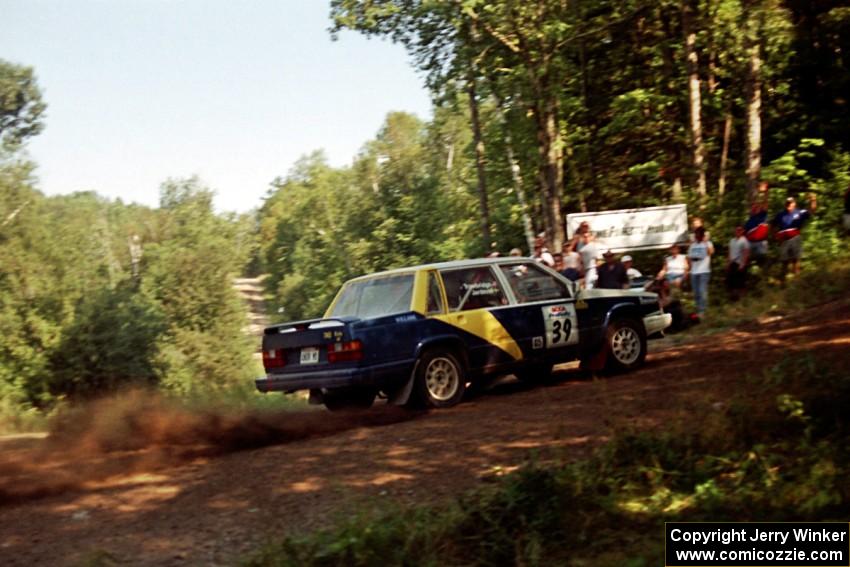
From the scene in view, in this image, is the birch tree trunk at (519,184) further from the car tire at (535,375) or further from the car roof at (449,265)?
the car roof at (449,265)

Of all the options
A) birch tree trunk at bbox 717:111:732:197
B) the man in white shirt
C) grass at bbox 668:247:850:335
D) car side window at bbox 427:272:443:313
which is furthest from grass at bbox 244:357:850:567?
birch tree trunk at bbox 717:111:732:197

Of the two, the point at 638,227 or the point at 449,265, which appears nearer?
the point at 449,265

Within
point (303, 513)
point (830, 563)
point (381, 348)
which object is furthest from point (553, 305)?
point (830, 563)

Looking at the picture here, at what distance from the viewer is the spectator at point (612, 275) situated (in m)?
18.0

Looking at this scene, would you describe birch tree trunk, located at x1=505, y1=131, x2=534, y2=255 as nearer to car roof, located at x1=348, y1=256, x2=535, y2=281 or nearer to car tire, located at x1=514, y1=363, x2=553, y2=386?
car tire, located at x1=514, y1=363, x2=553, y2=386

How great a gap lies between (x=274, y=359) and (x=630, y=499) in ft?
19.3

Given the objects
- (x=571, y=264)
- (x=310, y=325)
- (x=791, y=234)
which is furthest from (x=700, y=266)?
(x=310, y=325)

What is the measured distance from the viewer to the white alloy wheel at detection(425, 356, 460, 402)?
460 inches

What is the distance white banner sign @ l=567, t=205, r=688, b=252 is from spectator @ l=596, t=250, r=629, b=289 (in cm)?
348

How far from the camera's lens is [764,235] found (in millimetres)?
19688

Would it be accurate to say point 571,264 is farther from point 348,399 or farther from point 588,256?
point 348,399

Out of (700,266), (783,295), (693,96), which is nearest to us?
(783,295)

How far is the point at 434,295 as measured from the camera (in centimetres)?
1199

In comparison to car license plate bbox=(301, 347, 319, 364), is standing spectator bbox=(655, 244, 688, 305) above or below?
above
